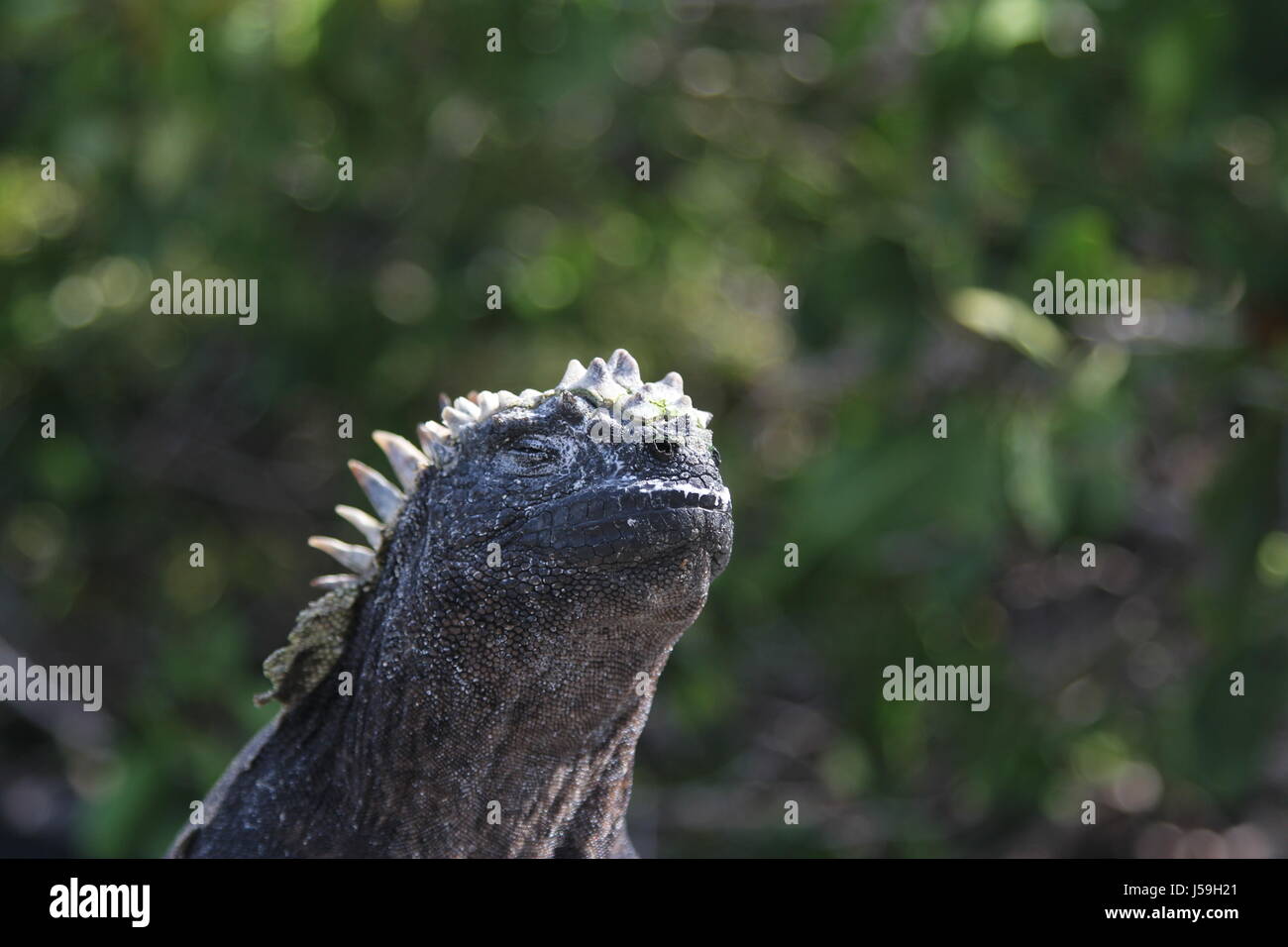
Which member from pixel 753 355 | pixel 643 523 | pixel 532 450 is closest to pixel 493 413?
pixel 532 450

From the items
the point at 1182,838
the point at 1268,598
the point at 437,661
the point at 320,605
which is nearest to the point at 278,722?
the point at 320,605

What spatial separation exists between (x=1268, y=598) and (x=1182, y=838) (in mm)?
2506

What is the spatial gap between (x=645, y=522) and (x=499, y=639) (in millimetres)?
367

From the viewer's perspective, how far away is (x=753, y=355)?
8.75 m

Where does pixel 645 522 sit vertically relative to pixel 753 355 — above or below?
below

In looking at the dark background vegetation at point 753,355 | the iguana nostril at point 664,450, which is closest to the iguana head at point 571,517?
the iguana nostril at point 664,450

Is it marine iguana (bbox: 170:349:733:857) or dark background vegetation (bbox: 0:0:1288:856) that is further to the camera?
dark background vegetation (bbox: 0:0:1288:856)

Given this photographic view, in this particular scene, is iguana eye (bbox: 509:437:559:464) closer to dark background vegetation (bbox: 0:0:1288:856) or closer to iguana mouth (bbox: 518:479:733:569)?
iguana mouth (bbox: 518:479:733:569)

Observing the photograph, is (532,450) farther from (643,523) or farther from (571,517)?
(643,523)

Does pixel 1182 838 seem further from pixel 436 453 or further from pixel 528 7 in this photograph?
pixel 436 453

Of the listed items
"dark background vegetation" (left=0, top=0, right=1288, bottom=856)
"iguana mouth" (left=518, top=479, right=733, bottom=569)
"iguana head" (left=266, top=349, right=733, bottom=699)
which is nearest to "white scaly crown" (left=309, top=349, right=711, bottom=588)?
"iguana head" (left=266, top=349, right=733, bottom=699)

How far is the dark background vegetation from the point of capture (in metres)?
Result: 5.74

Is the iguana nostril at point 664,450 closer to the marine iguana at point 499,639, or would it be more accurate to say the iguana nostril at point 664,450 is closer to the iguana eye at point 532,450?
the marine iguana at point 499,639

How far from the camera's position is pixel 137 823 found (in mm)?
5715
